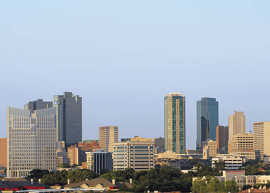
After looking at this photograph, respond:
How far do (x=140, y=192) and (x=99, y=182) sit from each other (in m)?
11.2

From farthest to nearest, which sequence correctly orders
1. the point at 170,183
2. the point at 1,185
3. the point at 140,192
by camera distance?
the point at 170,183
the point at 140,192
the point at 1,185

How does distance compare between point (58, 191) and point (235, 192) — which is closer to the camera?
point (58, 191)

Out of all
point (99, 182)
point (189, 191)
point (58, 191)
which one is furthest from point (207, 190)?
point (58, 191)

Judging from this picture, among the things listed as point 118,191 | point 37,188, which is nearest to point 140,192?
point 118,191

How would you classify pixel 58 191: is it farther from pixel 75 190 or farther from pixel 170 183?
pixel 170 183

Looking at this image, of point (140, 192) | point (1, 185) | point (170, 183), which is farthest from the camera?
point (170, 183)

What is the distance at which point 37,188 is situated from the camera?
578ft

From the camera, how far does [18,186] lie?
170625 millimetres

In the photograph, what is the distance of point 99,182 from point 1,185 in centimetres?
2866

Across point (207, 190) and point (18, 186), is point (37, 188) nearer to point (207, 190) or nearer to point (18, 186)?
point (18, 186)

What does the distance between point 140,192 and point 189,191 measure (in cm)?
1638

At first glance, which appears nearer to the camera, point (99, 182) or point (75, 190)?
point (75, 190)

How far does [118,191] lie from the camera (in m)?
174

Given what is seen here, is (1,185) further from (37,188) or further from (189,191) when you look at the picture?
(189,191)
